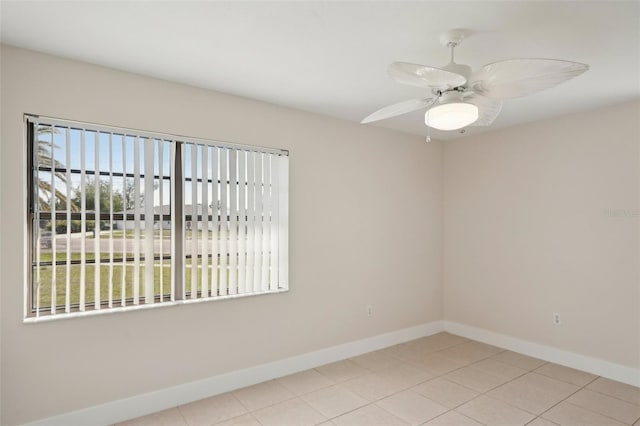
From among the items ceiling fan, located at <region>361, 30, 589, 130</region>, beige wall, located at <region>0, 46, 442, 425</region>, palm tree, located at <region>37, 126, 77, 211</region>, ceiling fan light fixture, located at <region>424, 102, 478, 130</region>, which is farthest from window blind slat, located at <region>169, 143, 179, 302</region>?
ceiling fan light fixture, located at <region>424, 102, 478, 130</region>

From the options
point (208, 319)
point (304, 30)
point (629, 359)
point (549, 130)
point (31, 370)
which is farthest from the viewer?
point (549, 130)

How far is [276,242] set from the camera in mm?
3457

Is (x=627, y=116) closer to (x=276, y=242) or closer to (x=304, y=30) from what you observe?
(x=304, y=30)

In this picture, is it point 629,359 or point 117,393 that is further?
point 629,359

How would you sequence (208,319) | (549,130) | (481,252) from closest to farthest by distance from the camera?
1. (208,319)
2. (549,130)
3. (481,252)

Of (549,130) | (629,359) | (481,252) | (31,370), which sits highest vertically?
(549,130)

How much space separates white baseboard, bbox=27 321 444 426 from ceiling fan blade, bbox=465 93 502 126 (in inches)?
103

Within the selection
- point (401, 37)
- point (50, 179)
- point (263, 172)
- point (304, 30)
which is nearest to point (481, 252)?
point (263, 172)

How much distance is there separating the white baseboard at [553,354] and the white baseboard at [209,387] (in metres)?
0.90

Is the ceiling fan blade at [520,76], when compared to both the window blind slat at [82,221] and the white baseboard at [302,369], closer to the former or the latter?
the window blind slat at [82,221]

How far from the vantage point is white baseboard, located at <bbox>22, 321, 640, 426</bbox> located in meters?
2.55

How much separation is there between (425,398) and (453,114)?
228cm

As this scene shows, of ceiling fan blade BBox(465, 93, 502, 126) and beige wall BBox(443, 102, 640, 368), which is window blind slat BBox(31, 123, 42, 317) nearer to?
ceiling fan blade BBox(465, 93, 502, 126)

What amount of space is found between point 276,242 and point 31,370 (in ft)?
6.44
